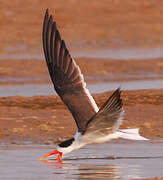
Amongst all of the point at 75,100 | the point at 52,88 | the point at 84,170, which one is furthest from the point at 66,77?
the point at 52,88

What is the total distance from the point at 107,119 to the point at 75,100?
1.02 metres

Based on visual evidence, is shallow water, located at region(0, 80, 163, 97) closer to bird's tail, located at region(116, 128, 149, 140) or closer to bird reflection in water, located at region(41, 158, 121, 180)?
bird reflection in water, located at region(41, 158, 121, 180)

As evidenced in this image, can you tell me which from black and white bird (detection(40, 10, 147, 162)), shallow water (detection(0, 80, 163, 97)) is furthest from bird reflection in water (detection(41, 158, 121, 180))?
shallow water (detection(0, 80, 163, 97))

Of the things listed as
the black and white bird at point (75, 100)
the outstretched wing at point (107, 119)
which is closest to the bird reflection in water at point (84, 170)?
the black and white bird at point (75, 100)

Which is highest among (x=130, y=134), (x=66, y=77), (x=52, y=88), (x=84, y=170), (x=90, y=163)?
(x=66, y=77)

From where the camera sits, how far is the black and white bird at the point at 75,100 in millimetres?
9992

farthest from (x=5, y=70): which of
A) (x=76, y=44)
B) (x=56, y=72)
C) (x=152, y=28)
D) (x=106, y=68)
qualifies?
(x=56, y=72)

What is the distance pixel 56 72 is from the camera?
36.2 feet

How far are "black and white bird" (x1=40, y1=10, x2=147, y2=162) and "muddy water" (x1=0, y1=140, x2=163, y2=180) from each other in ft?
0.96

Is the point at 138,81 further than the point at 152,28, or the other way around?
the point at 152,28

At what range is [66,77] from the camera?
35.8 feet

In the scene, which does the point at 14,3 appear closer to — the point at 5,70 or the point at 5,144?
the point at 5,70

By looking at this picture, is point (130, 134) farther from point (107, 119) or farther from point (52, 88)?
point (52, 88)

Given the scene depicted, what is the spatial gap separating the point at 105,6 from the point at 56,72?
2096cm
